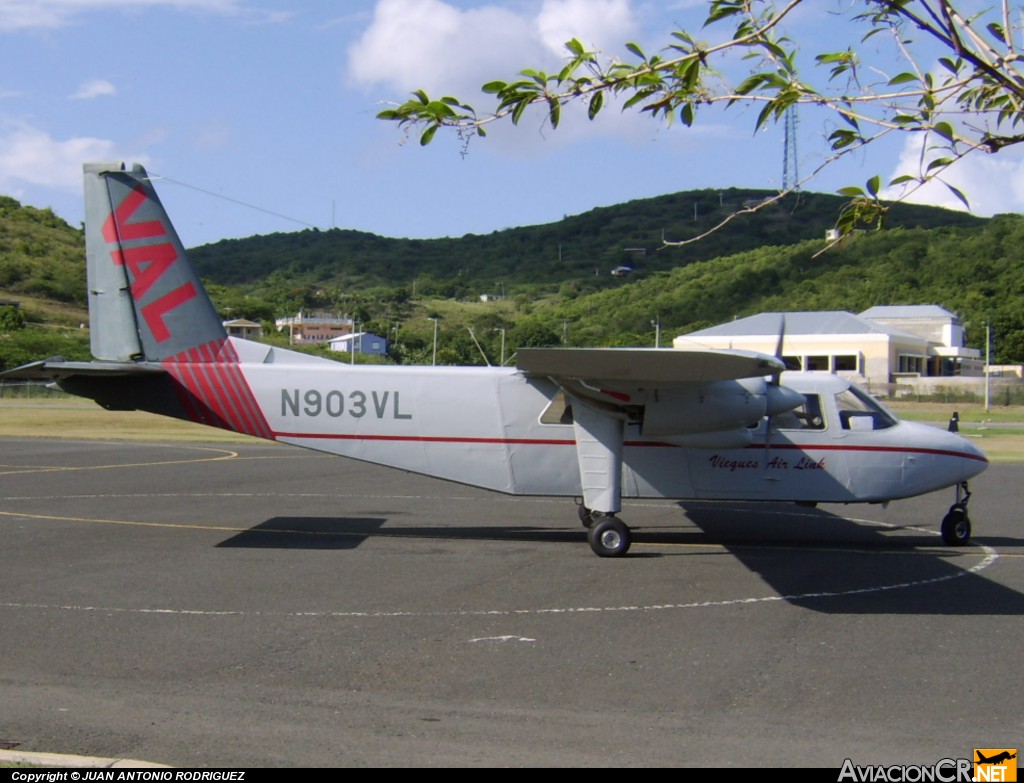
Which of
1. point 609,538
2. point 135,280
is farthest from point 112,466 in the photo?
point 609,538

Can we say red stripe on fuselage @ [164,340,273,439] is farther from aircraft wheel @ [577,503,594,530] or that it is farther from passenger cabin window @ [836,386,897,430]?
passenger cabin window @ [836,386,897,430]

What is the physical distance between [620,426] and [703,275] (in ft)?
170

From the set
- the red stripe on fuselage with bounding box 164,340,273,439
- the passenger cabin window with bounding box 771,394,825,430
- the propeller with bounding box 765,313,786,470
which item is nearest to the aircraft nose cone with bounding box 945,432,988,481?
the passenger cabin window with bounding box 771,394,825,430

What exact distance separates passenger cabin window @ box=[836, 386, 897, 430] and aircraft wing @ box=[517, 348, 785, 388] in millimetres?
2568

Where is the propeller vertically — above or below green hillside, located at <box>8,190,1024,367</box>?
below

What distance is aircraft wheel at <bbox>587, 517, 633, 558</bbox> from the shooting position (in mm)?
13492

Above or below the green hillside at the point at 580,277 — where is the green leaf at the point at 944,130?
below

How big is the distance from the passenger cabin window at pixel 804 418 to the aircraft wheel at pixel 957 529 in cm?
229

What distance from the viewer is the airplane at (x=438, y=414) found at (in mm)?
14352

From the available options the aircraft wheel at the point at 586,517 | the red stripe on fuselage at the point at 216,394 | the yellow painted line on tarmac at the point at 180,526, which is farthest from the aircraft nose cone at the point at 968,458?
the red stripe on fuselage at the point at 216,394

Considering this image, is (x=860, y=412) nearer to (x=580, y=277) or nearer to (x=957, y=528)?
(x=957, y=528)

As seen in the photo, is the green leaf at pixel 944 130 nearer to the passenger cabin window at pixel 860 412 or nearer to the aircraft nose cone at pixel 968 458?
the passenger cabin window at pixel 860 412

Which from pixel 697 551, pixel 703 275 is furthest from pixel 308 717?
pixel 703 275

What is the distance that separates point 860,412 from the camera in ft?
48.7
